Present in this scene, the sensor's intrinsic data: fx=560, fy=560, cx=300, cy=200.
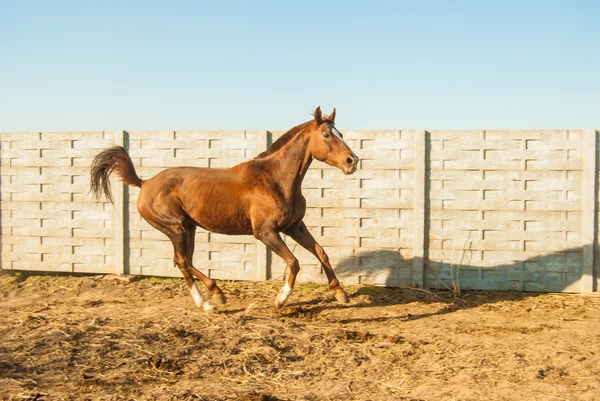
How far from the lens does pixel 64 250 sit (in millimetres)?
9055

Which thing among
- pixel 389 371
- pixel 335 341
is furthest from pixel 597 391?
pixel 335 341

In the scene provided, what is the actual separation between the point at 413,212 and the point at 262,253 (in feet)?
7.51

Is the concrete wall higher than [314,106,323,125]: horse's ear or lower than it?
lower

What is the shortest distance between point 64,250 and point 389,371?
6.40 meters

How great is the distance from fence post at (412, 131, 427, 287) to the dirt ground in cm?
58

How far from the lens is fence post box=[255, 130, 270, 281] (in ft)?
27.3

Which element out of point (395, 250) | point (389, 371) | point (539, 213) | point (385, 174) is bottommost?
point (389, 371)

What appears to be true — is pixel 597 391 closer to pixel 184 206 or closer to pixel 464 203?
pixel 464 203

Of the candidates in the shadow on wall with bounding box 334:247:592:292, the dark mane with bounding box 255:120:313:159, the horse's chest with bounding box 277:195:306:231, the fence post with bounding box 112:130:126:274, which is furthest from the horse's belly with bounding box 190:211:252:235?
the fence post with bounding box 112:130:126:274

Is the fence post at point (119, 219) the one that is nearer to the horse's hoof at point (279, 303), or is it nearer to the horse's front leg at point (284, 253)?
the horse's front leg at point (284, 253)

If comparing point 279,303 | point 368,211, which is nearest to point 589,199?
point 368,211

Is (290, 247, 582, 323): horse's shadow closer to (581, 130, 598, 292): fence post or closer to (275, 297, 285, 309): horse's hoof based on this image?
(581, 130, 598, 292): fence post

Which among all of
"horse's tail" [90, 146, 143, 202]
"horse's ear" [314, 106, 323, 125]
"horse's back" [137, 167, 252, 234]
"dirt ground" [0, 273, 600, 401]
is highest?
"horse's ear" [314, 106, 323, 125]

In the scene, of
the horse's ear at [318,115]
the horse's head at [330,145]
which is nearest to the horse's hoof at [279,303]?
the horse's head at [330,145]
